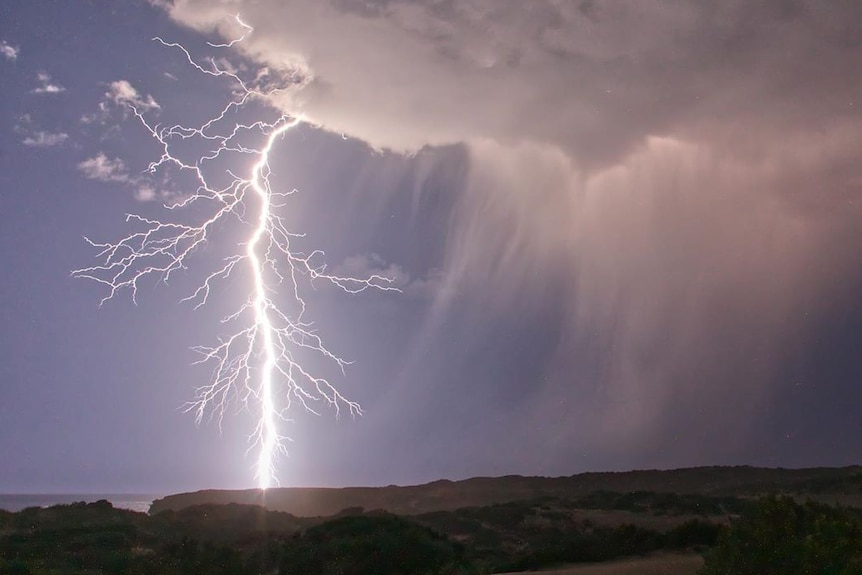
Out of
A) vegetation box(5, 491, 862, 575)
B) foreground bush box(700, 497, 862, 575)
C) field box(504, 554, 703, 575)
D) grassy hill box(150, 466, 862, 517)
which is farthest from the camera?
grassy hill box(150, 466, 862, 517)

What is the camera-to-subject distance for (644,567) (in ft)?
44.2

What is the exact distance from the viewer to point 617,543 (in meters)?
16.1

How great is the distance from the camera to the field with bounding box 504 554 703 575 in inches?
507

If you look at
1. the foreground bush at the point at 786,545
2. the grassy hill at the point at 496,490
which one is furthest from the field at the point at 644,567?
the grassy hill at the point at 496,490

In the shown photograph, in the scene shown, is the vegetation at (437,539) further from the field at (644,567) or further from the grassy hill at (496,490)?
the grassy hill at (496,490)

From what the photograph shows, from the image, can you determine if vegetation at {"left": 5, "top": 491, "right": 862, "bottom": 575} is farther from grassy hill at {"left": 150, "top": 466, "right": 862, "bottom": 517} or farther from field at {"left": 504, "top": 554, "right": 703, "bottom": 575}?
grassy hill at {"left": 150, "top": 466, "right": 862, "bottom": 517}

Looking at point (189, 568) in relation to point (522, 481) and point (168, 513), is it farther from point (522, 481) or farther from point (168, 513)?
point (522, 481)

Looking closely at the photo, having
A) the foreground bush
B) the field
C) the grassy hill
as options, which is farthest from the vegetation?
the grassy hill

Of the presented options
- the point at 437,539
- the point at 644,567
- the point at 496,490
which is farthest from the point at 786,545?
the point at 496,490

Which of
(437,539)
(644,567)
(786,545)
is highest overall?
(786,545)

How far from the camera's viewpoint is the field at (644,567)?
42.2 feet

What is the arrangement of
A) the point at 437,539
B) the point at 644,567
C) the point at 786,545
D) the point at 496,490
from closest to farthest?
the point at 786,545
the point at 644,567
the point at 437,539
the point at 496,490

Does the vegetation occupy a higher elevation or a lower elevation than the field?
higher

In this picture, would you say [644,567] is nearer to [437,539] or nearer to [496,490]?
[437,539]
